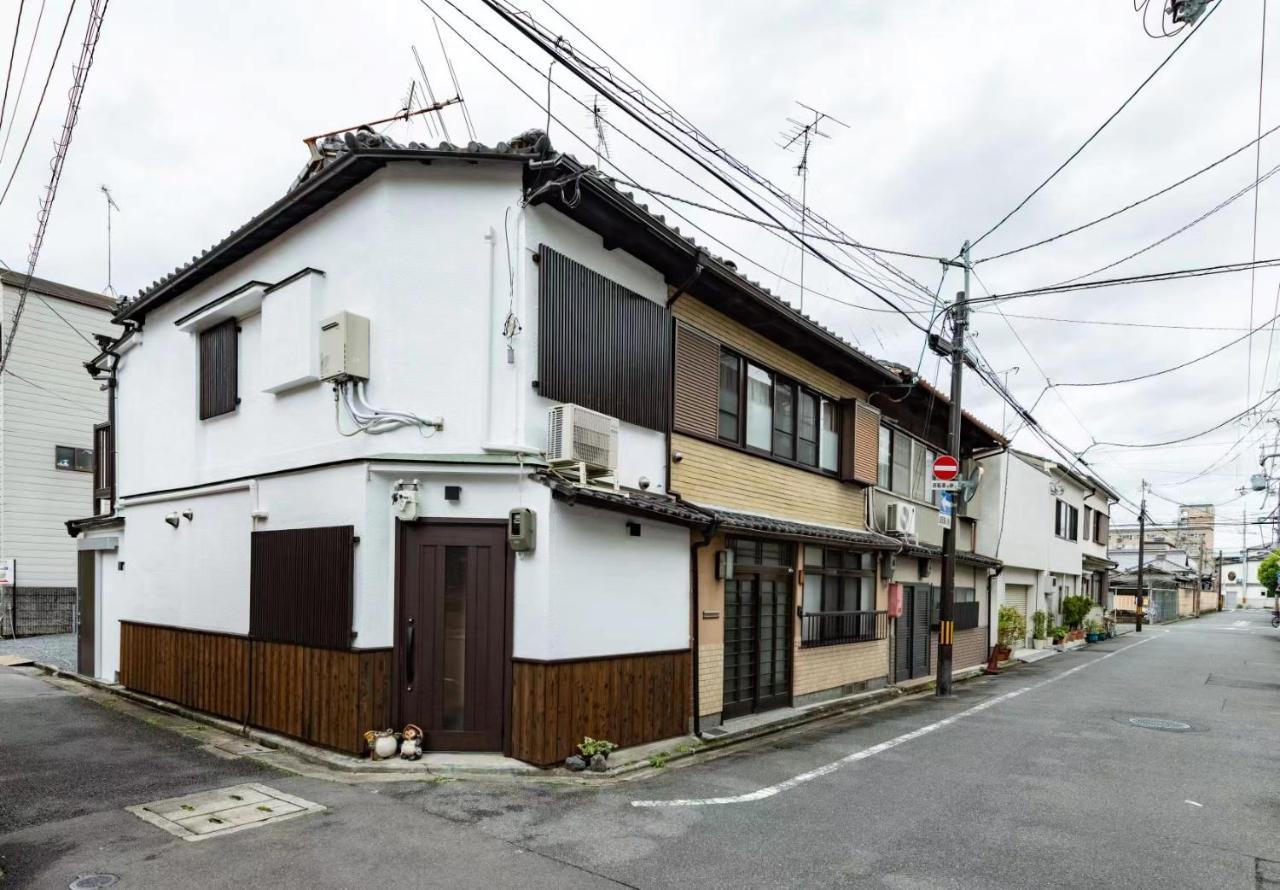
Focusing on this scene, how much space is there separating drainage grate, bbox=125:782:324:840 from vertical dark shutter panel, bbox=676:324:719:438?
5.86m

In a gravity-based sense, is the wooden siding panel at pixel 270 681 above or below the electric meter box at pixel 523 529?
below

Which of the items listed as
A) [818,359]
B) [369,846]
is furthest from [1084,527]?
[369,846]

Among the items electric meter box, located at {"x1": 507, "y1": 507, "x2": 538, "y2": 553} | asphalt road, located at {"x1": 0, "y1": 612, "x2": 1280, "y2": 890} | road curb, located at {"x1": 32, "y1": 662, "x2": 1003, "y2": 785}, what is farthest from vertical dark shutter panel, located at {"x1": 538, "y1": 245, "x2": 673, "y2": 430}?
asphalt road, located at {"x1": 0, "y1": 612, "x2": 1280, "y2": 890}

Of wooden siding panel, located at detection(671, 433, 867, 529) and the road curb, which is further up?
wooden siding panel, located at detection(671, 433, 867, 529)

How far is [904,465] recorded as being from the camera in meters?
16.8

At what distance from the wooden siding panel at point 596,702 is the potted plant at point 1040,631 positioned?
20.1 metres

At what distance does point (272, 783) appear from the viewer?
268 inches

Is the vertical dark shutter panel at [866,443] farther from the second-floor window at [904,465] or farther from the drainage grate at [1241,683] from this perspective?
the drainage grate at [1241,683]

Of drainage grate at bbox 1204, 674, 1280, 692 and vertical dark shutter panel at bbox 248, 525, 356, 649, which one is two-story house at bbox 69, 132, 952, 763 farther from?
drainage grate at bbox 1204, 674, 1280, 692

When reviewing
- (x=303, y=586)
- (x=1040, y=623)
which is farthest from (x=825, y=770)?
(x=1040, y=623)

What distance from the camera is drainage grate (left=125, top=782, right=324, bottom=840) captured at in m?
5.66

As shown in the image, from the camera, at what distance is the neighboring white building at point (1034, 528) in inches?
848

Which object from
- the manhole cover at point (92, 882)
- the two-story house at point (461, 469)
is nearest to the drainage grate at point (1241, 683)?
the two-story house at point (461, 469)

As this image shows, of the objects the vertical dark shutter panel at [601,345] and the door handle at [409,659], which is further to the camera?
the vertical dark shutter panel at [601,345]
